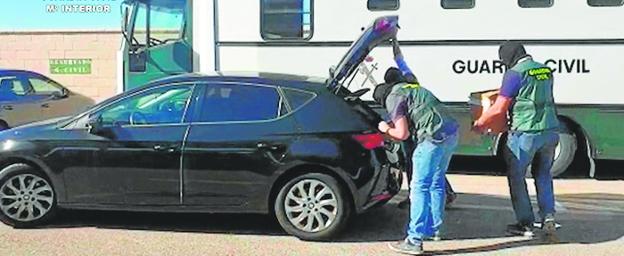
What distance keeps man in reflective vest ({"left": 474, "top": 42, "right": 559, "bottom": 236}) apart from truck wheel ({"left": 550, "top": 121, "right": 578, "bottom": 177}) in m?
2.77

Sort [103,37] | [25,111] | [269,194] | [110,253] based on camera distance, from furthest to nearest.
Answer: [103,37] → [25,111] → [269,194] → [110,253]

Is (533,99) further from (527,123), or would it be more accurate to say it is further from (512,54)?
(512,54)

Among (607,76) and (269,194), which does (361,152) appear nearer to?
(269,194)

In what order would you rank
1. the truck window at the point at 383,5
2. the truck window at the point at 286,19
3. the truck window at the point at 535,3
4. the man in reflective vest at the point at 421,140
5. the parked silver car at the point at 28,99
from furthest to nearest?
the parked silver car at the point at 28,99, the truck window at the point at 286,19, the truck window at the point at 383,5, the truck window at the point at 535,3, the man in reflective vest at the point at 421,140

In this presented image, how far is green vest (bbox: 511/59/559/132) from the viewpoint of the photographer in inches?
241

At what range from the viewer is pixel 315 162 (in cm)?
622

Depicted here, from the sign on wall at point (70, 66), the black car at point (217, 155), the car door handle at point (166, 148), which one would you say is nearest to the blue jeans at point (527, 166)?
the black car at point (217, 155)

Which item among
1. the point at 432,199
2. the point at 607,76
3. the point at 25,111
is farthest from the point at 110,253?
the point at 25,111

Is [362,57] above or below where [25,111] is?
above

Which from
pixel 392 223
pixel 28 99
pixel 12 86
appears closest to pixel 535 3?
pixel 392 223

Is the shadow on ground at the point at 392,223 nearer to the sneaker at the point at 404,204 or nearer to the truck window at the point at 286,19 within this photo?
the sneaker at the point at 404,204

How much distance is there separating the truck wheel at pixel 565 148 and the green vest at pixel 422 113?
3.64m

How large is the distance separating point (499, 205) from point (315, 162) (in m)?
2.51

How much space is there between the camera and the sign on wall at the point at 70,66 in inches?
648
